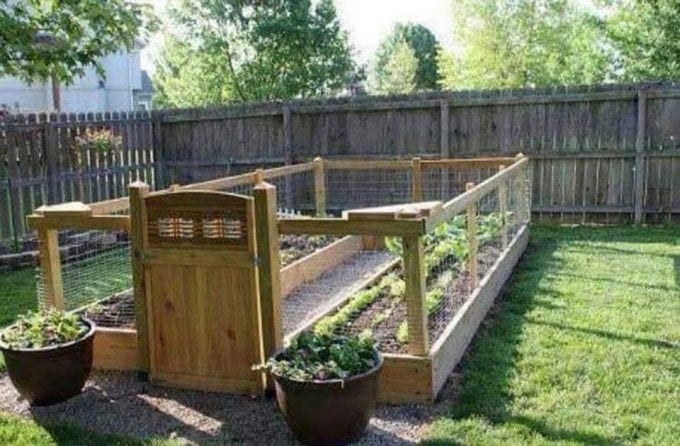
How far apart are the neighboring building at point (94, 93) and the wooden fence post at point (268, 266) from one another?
55.3 ft

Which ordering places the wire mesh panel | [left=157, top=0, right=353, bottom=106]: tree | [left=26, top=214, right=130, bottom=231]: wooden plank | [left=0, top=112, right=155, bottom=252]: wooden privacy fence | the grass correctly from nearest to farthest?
the grass
[left=26, top=214, right=130, bottom=231]: wooden plank
[left=0, top=112, right=155, bottom=252]: wooden privacy fence
the wire mesh panel
[left=157, top=0, right=353, bottom=106]: tree

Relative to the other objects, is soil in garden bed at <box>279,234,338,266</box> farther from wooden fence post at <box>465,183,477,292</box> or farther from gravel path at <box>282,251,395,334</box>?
wooden fence post at <box>465,183,477,292</box>

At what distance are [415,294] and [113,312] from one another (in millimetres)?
2112

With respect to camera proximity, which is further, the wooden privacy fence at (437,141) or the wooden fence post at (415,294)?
the wooden privacy fence at (437,141)

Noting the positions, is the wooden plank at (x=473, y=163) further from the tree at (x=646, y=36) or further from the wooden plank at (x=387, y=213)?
the tree at (x=646, y=36)

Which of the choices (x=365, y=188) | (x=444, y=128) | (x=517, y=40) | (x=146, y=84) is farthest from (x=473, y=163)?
(x=146, y=84)

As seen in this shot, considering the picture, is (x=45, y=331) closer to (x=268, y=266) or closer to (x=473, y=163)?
(x=268, y=266)

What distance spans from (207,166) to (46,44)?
755 cm

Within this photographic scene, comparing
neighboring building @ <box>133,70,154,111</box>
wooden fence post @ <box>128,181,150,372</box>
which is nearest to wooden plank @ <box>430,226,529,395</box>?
wooden fence post @ <box>128,181,150,372</box>

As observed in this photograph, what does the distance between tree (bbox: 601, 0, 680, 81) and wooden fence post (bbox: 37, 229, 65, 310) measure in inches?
467

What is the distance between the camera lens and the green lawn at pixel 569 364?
314 cm

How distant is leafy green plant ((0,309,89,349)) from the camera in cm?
353

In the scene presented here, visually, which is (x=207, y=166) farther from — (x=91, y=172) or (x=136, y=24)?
(x=136, y=24)

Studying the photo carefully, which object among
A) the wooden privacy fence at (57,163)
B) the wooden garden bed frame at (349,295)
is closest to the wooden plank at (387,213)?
the wooden garden bed frame at (349,295)
